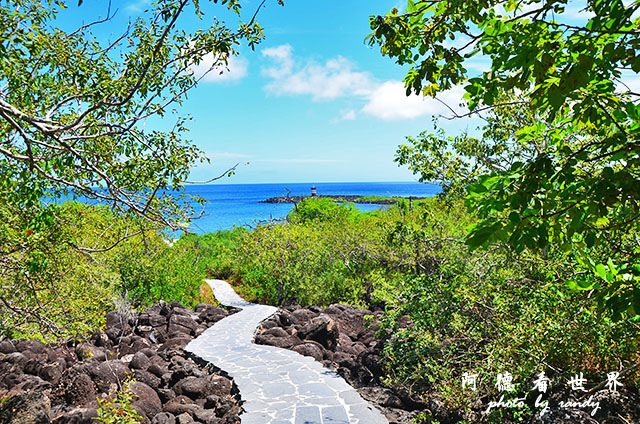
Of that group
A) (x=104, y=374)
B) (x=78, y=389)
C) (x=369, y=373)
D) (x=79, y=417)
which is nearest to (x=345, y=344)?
(x=369, y=373)

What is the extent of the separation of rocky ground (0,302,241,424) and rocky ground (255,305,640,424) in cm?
224

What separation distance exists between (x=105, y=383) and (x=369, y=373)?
466 cm

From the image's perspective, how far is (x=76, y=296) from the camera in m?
5.96

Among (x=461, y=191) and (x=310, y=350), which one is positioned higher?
(x=461, y=191)

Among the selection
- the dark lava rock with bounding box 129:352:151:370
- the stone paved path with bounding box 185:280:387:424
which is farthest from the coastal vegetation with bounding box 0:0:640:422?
the dark lava rock with bounding box 129:352:151:370

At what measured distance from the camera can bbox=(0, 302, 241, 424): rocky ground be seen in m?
6.16

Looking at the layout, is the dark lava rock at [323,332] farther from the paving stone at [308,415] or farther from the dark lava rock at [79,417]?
the dark lava rock at [79,417]

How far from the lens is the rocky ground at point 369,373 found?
5.14 m

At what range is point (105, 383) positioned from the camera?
7281 millimetres

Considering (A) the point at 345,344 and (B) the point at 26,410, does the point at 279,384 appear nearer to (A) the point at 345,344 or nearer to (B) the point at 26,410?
(A) the point at 345,344

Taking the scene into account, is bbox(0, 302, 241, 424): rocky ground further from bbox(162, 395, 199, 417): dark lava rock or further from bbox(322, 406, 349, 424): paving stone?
bbox(322, 406, 349, 424): paving stone

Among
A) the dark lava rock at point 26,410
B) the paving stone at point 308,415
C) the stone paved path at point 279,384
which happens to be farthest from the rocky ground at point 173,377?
the paving stone at point 308,415

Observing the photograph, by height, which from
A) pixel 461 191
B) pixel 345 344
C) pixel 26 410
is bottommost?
pixel 345 344

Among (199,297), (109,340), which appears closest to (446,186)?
(109,340)
